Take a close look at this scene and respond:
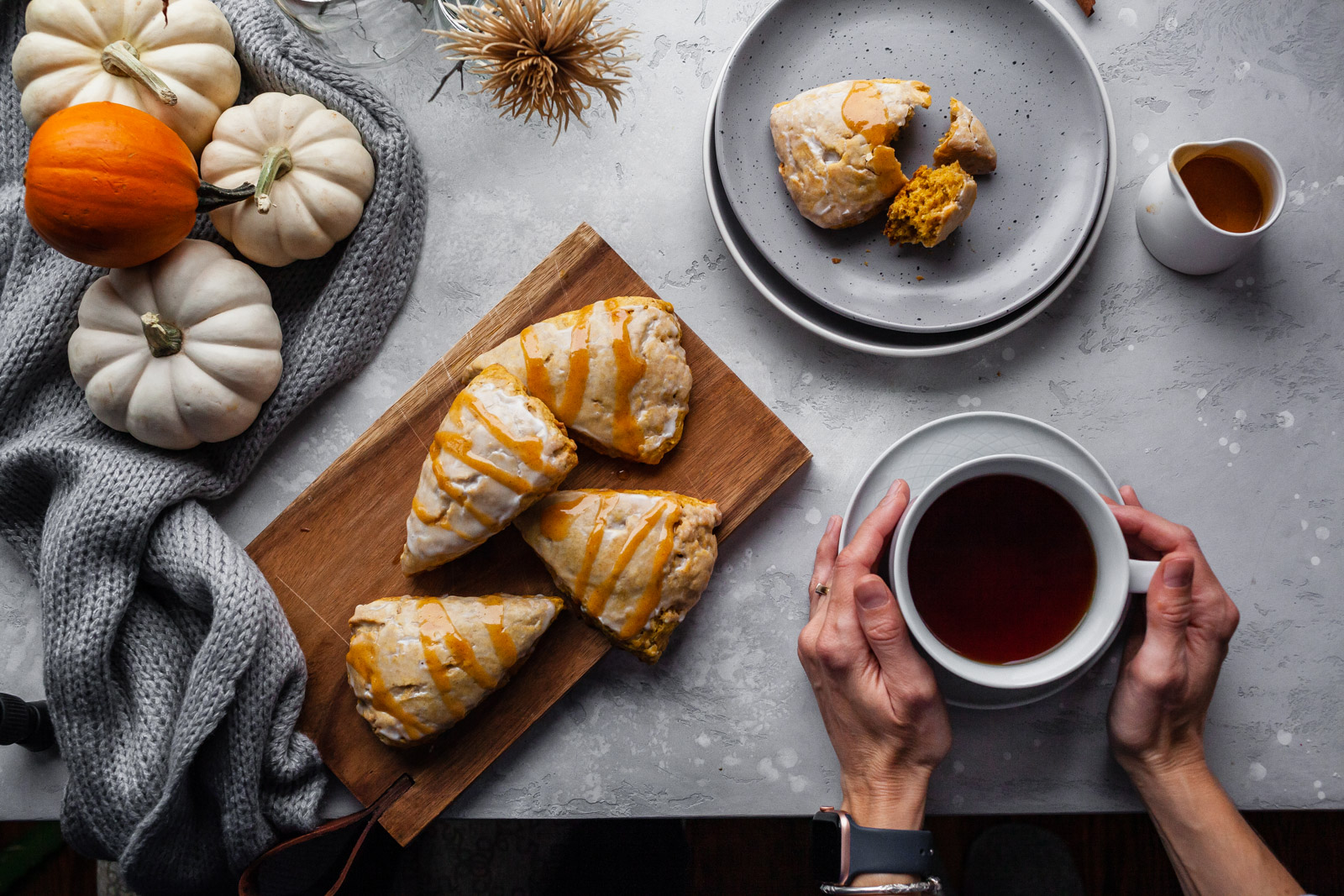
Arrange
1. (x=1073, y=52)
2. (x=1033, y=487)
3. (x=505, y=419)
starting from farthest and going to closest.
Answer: (x=1073, y=52) → (x=505, y=419) → (x=1033, y=487)

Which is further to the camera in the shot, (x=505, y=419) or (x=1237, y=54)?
(x=1237, y=54)

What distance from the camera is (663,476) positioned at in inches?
55.7

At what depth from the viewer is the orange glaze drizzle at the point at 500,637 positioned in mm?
1301

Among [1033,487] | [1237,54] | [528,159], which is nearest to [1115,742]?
[1033,487]

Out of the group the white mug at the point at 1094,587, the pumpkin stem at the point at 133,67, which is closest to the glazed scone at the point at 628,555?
the white mug at the point at 1094,587

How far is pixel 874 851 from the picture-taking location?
1.27 m

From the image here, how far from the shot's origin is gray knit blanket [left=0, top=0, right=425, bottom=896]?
131cm

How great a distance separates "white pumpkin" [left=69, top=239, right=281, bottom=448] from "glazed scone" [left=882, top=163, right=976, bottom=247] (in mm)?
1069

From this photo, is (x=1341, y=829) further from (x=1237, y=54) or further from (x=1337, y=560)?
(x=1237, y=54)

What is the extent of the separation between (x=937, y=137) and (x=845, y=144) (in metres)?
0.21

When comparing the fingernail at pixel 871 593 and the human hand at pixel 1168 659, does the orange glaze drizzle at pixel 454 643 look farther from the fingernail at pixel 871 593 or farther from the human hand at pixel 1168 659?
the human hand at pixel 1168 659

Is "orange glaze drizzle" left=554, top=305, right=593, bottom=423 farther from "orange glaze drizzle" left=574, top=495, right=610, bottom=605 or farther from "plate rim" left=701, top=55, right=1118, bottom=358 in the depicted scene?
"plate rim" left=701, top=55, right=1118, bottom=358

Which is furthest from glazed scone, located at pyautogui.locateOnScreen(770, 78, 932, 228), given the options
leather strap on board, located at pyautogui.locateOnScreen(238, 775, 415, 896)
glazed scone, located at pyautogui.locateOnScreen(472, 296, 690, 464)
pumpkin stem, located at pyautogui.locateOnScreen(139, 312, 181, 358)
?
leather strap on board, located at pyautogui.locateOnScreen(238, 775, 415, 896)

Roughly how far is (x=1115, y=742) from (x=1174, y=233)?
0.86m
